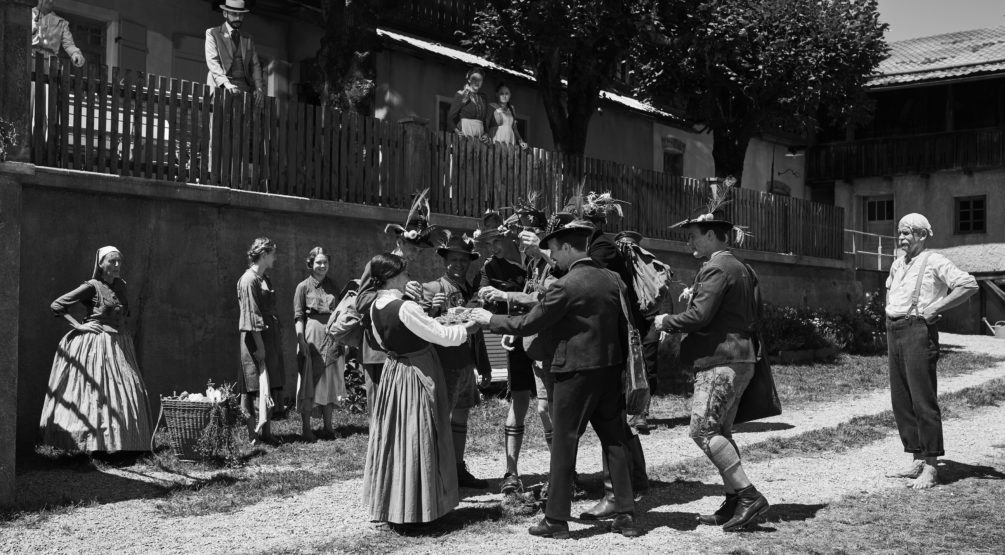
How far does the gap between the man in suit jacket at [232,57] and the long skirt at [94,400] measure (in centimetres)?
434

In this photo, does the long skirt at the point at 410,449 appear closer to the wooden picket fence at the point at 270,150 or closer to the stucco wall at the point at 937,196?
the wooden picket fence at the point at 270,150

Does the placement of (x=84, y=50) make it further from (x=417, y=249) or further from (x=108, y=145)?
(x=417, y=249)

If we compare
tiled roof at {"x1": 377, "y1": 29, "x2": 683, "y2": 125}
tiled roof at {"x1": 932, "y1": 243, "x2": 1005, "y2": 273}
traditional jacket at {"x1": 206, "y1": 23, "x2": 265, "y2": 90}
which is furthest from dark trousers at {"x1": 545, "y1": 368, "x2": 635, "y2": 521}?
tiled roof at {"x1": 932, "y1": 243, "x2": 1005, "y2": 273}

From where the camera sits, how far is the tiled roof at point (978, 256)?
1196 inches

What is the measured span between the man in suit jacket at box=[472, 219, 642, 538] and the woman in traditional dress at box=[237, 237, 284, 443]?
3.86 m

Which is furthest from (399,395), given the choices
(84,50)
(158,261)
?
(84,50)

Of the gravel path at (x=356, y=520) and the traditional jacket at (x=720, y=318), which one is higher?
the traditional jacket at (x=720, y=318)

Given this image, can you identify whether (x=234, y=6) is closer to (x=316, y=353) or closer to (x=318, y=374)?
(x=316, y=353)

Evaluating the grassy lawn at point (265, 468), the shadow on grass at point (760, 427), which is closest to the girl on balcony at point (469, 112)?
the grassy lawn at point (265, 468)

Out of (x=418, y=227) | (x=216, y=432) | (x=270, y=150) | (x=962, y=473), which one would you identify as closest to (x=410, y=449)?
(x=418, y=227)

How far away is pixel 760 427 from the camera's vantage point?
35.2 ft

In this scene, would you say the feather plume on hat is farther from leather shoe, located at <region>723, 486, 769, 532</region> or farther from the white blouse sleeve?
leather shoe, located at <region>723, 486, 769, 532</region>

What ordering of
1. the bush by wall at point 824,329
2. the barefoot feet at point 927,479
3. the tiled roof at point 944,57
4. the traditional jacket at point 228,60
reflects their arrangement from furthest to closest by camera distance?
the tiled roof at point 944,57, the bush by wall at point 824,329, the traditional jacket at point 228,60, the barefoot feet at point 927,479

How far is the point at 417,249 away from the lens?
7.05 m
